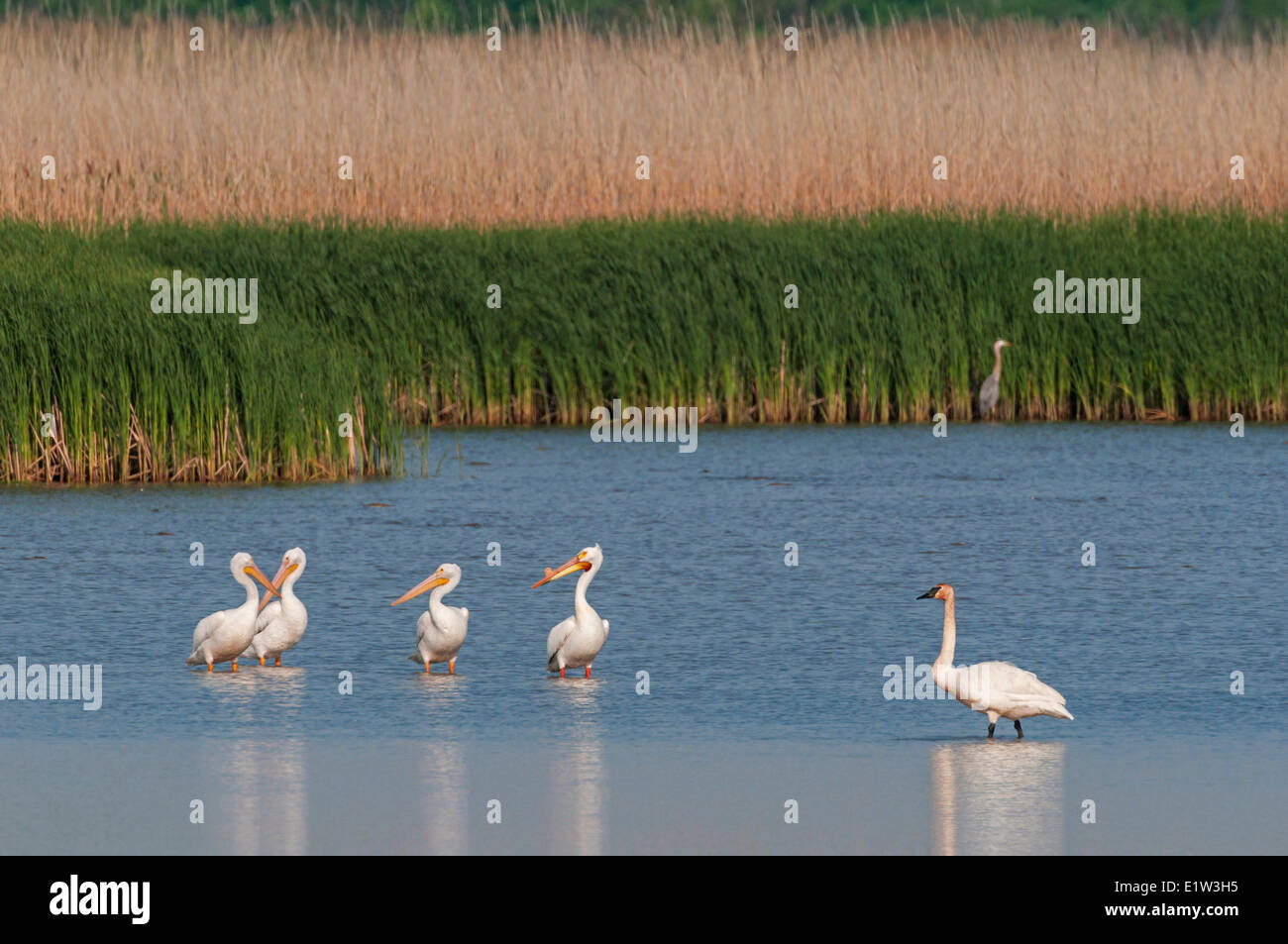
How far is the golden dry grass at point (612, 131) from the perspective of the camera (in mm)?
21531

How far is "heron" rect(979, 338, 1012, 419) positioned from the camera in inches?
717

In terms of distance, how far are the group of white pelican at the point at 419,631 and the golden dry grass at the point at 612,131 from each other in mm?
11136

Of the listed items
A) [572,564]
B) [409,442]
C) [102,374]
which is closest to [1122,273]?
[409,442]

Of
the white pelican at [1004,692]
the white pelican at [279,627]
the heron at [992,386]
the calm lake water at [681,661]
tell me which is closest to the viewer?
the calm lake water at [681,661]

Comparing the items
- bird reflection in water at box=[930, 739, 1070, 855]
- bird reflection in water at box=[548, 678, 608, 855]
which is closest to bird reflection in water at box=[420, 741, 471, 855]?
bird reflection in water at box=[548, 678, 608, 855]

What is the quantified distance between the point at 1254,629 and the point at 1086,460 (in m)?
6.33

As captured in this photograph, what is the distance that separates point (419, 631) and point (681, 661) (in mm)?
1141

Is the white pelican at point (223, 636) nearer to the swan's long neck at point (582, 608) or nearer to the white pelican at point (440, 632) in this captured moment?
the white pelican at point (440, 632)

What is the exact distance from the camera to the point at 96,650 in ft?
31.1

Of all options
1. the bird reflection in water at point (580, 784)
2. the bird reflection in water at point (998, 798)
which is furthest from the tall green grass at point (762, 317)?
the bird reflection in water at point (998, 798)

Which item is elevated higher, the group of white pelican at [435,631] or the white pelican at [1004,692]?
the group of white pelican at [435,631]

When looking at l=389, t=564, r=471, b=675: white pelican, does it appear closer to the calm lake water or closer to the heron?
the calm lake water
